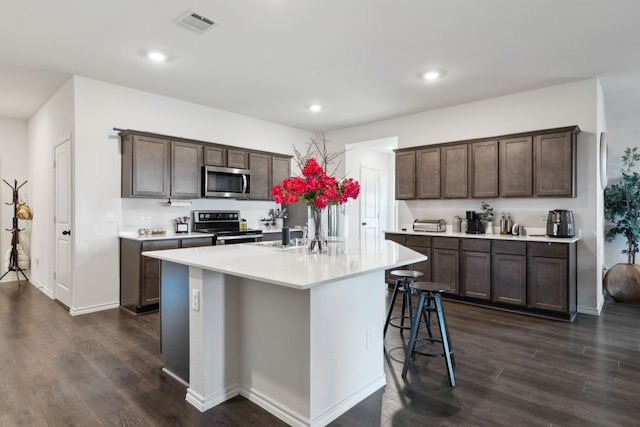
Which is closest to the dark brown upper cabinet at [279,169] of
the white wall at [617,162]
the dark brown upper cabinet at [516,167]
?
the dark brown upper cabinet at [516,167]

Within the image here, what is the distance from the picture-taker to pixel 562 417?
2043mm

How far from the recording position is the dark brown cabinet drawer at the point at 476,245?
436cm

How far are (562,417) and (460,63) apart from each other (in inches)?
124

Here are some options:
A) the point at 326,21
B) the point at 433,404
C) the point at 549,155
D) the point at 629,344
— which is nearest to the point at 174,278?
the point at 433,404

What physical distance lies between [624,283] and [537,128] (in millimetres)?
2320

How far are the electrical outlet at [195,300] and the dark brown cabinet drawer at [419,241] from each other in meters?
3.51

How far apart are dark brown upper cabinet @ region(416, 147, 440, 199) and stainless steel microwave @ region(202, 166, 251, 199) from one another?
2.56 metres

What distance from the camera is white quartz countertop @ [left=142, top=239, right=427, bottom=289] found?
176 centimetres

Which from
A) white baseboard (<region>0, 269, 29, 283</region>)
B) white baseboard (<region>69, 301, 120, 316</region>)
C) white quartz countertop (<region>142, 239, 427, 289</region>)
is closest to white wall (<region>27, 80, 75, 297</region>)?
white baseboard (<region>0, 269, 29, 283</region>)

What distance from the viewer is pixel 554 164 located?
163 inches

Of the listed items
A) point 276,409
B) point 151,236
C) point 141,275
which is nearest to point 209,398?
point 276,409

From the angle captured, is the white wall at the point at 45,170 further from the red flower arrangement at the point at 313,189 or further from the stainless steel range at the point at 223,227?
the red flower arrangement at the point at 313,189

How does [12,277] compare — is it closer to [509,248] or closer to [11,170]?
[11,170]

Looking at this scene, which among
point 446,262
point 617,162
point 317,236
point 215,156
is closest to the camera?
point 317,236
